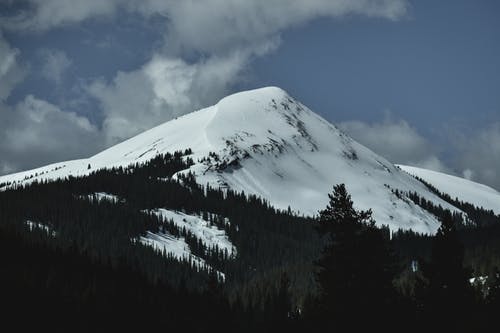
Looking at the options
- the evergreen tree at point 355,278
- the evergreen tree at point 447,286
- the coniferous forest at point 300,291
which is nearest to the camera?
the evergreen tree at point 355,278

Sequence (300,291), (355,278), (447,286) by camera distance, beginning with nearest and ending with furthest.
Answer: (355,278) < (447,286) < (300,291)

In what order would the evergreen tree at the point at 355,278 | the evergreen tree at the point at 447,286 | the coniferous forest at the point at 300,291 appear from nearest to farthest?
the evergreen tree at the point at 355,278
the coniferous forest at the point at 300,291
the evergreen tree at the point at 447,286

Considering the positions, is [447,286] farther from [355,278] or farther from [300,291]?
[300,291]

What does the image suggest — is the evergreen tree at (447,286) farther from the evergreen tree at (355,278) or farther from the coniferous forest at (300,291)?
the evergreen tree at (355,278)

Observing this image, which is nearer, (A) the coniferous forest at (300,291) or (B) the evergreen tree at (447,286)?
(A) the coniferous forest at (300,291)

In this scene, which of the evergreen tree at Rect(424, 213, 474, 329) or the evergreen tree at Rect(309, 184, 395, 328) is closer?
the evergreen tree at Rect(309, 184, 395, 328)

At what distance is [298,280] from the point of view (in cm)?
18300

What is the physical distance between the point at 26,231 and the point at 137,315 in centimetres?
10363

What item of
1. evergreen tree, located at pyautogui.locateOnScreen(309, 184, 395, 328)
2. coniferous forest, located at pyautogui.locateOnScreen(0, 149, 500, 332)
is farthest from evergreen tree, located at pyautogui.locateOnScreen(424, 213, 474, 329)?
evergreen tree, located at pyautogui.locateOnScreen(309, 184, 395, 328)

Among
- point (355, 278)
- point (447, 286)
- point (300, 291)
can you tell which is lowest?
point (355, 278)

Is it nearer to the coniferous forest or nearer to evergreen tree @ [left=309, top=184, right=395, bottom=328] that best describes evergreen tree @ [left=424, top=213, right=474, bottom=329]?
the coniferous forest

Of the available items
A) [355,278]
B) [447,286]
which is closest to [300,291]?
[447,286]

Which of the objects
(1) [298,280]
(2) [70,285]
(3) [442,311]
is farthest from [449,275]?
(1) [298,280]

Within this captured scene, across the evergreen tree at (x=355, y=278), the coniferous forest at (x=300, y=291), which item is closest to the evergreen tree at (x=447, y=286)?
the coniferous forest at (x=300, y=291)
